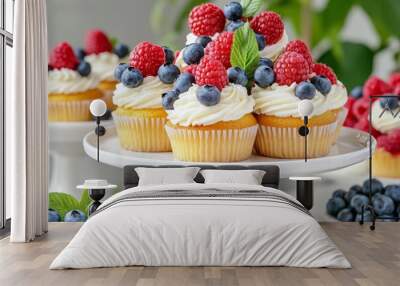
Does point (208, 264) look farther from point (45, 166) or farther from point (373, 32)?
point (373, 32)

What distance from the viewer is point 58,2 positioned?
5.26 metres

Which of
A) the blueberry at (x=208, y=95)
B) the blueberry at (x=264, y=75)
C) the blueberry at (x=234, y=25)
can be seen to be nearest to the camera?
the blueberry at (x=208, y=95)

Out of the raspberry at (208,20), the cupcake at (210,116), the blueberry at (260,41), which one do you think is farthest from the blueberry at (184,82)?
the blueberry at (260,41)

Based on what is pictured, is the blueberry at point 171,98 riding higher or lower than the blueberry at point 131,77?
lower

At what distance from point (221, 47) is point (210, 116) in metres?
0.45

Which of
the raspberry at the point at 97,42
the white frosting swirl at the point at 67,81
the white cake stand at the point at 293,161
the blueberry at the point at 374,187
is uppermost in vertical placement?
the raspberry at the point at 97,42

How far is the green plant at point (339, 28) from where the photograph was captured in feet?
15.3

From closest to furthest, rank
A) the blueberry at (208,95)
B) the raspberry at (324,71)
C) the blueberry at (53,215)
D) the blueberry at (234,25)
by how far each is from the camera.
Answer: the blueberry at (208,95) → the blueberry at (234,25) → the raspberry at (324,71) → the blueberry at (53,215)

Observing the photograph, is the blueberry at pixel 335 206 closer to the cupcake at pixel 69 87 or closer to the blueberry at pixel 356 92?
the blueberry at pixel 356 92

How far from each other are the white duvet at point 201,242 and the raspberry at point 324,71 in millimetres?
1512

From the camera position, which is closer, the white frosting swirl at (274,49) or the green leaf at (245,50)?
the green leaf at (245,50)

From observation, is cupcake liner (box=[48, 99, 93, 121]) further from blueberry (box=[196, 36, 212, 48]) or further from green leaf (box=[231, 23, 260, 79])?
green leaf (box=[231, 23, 260, 79])

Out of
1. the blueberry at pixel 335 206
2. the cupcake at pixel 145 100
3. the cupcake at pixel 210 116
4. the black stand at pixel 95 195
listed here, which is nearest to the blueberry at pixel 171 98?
the cupcake at pixel 210 116

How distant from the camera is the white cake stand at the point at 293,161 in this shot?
4.39 meters
